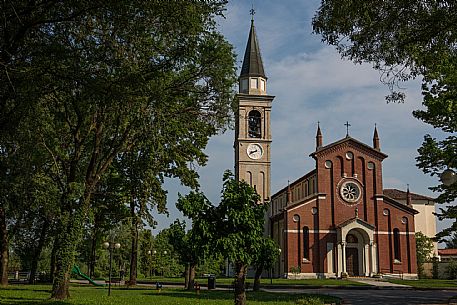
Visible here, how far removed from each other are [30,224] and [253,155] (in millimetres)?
25074

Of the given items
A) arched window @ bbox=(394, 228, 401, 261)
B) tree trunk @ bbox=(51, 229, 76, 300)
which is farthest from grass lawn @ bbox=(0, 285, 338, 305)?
arched window @ bbox=(394, 228, 401, 261)

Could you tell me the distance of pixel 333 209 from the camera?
53.8 m

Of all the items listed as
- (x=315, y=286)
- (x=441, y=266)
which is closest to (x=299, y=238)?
(x=315, y=286)

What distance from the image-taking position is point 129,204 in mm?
34031

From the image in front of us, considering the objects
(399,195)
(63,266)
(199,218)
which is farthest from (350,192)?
(199,218)

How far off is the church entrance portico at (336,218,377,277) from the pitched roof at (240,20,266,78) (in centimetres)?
1858

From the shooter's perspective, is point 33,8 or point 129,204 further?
point 129,204

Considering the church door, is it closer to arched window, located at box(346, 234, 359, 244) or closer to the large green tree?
arched window, located at box(346, 234, 359, 244)

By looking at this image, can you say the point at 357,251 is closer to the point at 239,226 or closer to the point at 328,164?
the point at 328,164

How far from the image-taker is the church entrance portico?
52062 millimetres

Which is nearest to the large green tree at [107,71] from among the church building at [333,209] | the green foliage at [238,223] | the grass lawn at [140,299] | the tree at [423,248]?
the grass lawn at [140,299]

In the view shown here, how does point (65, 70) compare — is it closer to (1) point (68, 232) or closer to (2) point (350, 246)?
(1) point (68, 232)

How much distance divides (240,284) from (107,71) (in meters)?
7.57

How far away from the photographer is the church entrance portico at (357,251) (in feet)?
171
